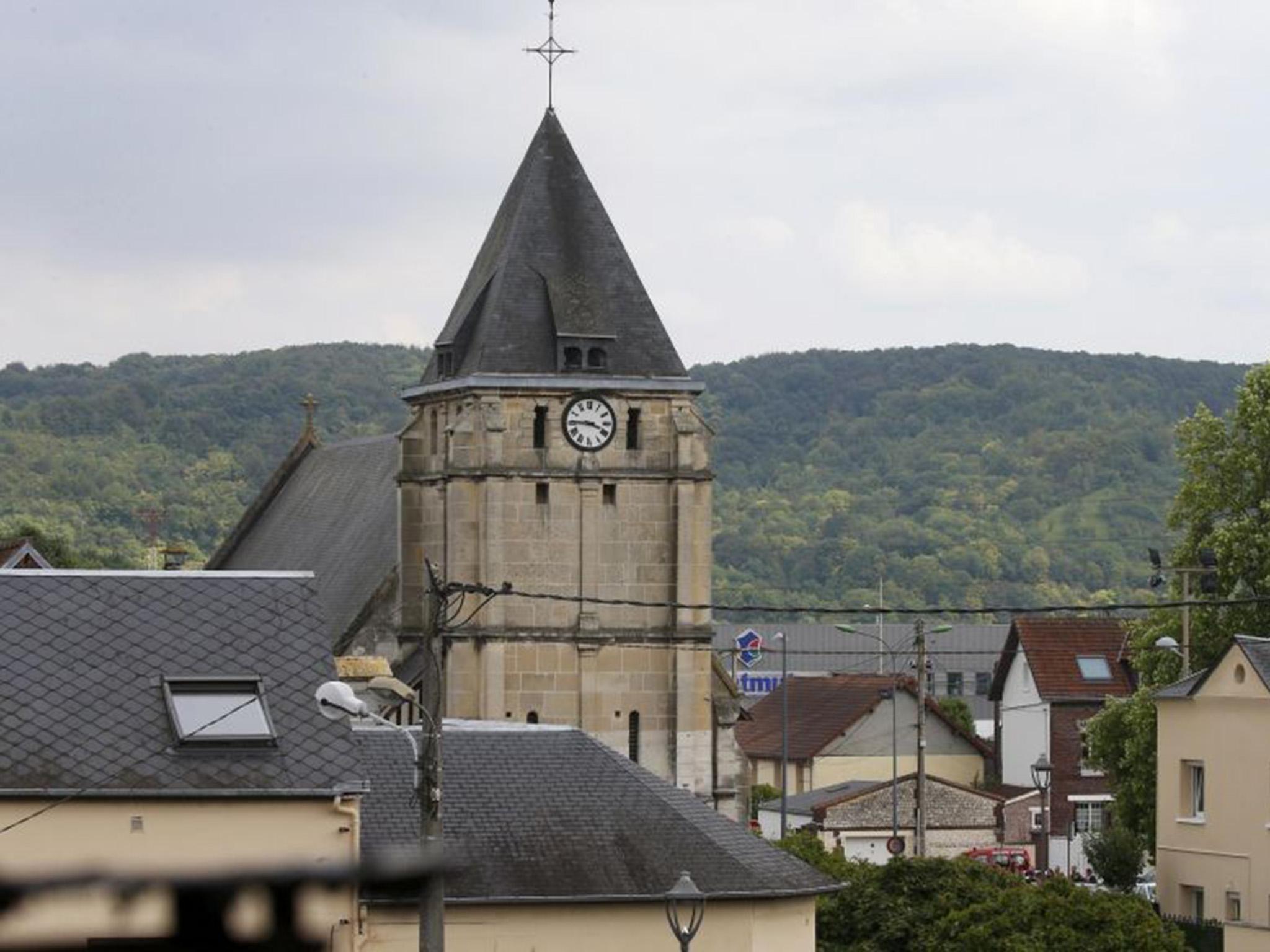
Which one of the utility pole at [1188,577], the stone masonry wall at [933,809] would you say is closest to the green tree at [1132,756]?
the utility pole at [1188,577]

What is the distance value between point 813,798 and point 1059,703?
26.3ft

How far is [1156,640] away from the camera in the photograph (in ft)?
202

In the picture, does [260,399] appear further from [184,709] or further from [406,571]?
[184,709]

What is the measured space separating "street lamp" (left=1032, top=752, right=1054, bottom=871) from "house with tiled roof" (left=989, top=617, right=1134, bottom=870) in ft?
5.42

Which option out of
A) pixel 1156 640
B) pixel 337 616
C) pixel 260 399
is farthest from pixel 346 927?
pixel 260 399

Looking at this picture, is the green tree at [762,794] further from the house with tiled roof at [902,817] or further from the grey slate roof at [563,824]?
the grey slate roof at [563,824]

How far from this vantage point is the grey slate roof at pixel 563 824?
31422 mm

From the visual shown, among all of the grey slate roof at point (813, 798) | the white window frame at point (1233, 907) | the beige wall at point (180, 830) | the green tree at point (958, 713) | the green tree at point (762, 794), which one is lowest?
the green tree at point (762, 794)

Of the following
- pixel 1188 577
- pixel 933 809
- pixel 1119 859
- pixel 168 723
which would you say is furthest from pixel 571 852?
pixel 933 809

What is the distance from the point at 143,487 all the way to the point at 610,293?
4002 inches

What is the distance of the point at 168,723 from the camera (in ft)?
91.0

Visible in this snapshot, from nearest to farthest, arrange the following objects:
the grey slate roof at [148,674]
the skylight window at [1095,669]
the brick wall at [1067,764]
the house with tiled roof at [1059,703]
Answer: the grey slate roof at [148,674]
the brick wall at [1067,764]
the house with tiled roof at [1059,703]
the skylight window at [1095,669]

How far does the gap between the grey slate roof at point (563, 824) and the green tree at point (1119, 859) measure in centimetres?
2265

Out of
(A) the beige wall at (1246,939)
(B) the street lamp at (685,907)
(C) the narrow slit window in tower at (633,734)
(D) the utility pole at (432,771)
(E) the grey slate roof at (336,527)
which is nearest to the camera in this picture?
(D) the utility pole at (432,771)
